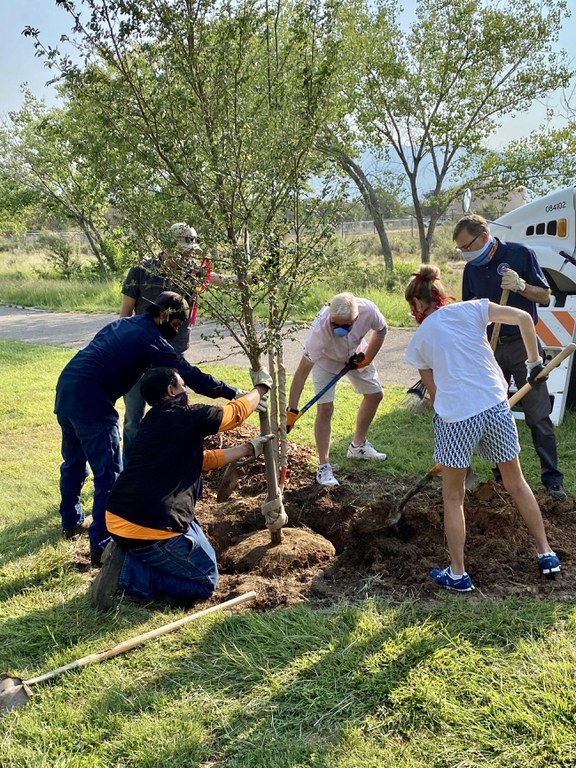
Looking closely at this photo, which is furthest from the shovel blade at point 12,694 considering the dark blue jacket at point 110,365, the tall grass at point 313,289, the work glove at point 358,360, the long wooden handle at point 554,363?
the tall grass at point 313,289

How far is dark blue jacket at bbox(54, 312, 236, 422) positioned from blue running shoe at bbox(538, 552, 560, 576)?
2385 millimetres

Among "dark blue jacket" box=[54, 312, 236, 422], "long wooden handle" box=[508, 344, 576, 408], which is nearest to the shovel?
"dark blue jacket" box=[54, 312, 236, 422]

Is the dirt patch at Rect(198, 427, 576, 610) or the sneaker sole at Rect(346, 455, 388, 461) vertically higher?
the sneaker sole at Rect(346, 455, 388, 461)

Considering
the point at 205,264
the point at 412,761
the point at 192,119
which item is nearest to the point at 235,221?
the point at 205,264

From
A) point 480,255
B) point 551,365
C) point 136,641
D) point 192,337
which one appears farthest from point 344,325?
point 192,337

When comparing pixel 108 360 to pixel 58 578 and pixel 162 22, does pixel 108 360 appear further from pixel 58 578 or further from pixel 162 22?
pixel 162 22

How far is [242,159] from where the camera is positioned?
3.50m

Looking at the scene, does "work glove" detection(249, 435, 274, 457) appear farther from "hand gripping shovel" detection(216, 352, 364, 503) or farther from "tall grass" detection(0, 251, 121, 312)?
"tall grass" detection(0, 251, 121, 312)

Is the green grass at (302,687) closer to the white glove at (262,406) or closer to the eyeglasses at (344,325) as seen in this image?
the white glove at (262,406)

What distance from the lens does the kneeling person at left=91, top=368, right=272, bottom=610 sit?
3.40 metres

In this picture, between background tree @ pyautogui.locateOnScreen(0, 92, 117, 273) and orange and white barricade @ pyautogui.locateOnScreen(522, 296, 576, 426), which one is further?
background tree @ pyautogui.locateOnScreen(0, 92, 117, 273)

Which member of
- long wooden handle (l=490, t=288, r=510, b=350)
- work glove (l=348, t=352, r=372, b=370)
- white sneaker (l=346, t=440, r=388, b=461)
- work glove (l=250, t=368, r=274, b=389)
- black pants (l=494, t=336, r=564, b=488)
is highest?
long wooden handle (l=490, t=288, r=510, b=350)

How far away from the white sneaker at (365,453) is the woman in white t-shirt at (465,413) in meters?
2.05

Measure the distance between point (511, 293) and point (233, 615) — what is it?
296 cm
